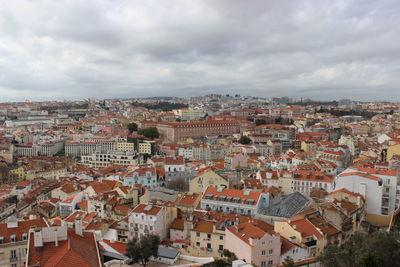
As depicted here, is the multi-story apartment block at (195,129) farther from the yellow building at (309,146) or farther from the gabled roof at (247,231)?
the gabled roof at (247,231)

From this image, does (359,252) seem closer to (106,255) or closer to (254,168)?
(106,255)

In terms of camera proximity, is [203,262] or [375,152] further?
[375,152]

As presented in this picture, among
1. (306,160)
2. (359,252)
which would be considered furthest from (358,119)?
(359,252)

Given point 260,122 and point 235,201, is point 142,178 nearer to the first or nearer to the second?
point 235,201

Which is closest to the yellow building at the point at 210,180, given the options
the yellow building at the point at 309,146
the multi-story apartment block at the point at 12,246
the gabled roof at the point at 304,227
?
the gabled roof at the point at 304,227

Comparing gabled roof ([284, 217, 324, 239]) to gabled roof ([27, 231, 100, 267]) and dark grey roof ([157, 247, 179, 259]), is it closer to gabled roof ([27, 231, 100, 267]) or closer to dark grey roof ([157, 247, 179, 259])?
dark grey roof ([157, 247, 179, 259])

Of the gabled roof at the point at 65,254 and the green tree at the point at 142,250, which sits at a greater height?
the gabled roof at the point at 65,254
